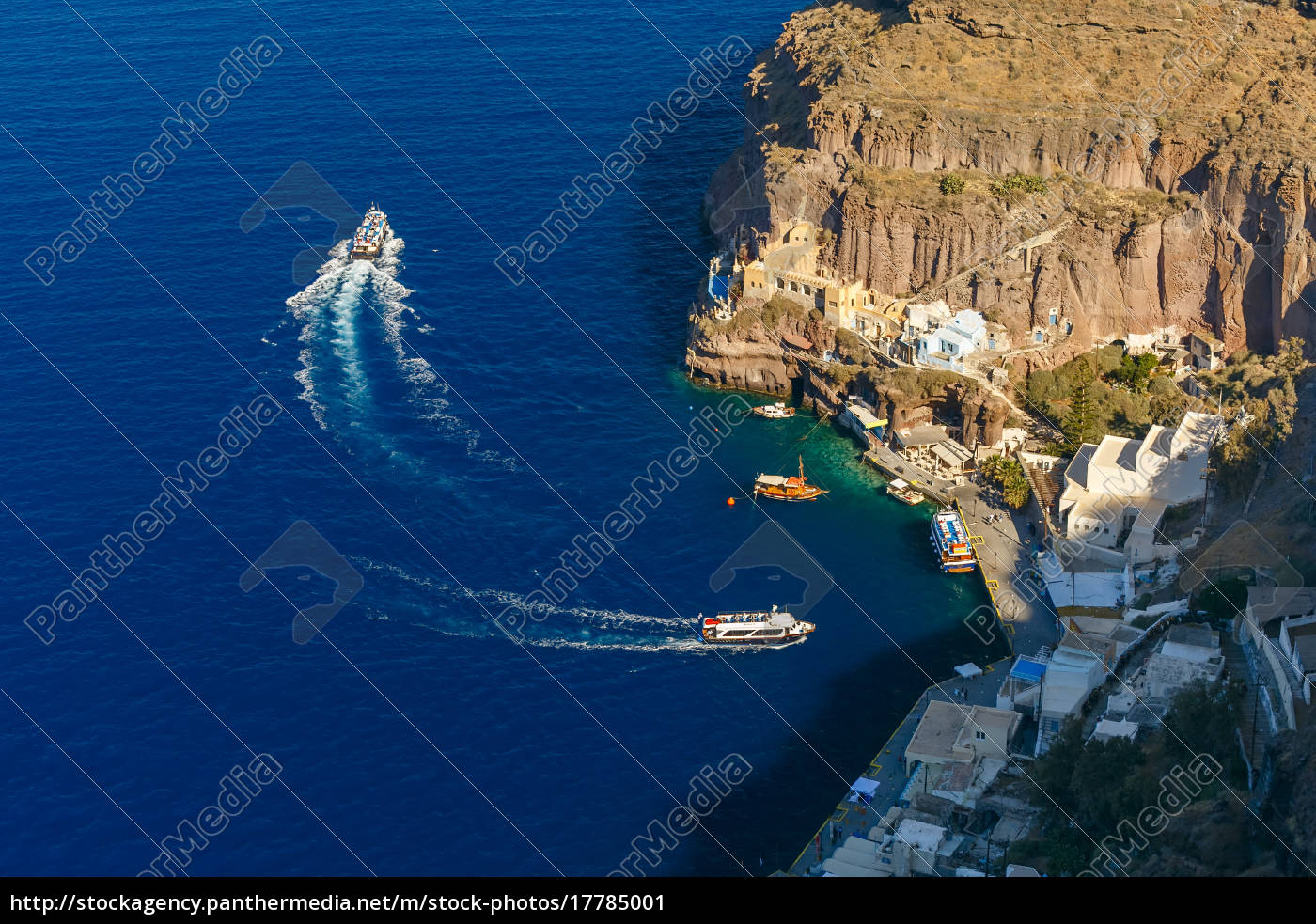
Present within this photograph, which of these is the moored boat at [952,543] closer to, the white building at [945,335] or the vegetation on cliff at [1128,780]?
the white building at [945,335]

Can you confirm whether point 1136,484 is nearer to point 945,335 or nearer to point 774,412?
point 945,335

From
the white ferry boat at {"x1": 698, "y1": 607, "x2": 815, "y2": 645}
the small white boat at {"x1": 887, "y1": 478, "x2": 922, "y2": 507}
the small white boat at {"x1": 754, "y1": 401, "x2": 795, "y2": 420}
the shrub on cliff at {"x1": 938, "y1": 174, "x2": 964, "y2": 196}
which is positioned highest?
the shrub on cliff at {"x1": 938, "y1": 174, "x2": 964, "y2": 196}

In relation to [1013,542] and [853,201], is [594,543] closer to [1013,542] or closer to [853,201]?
[1013,542]
